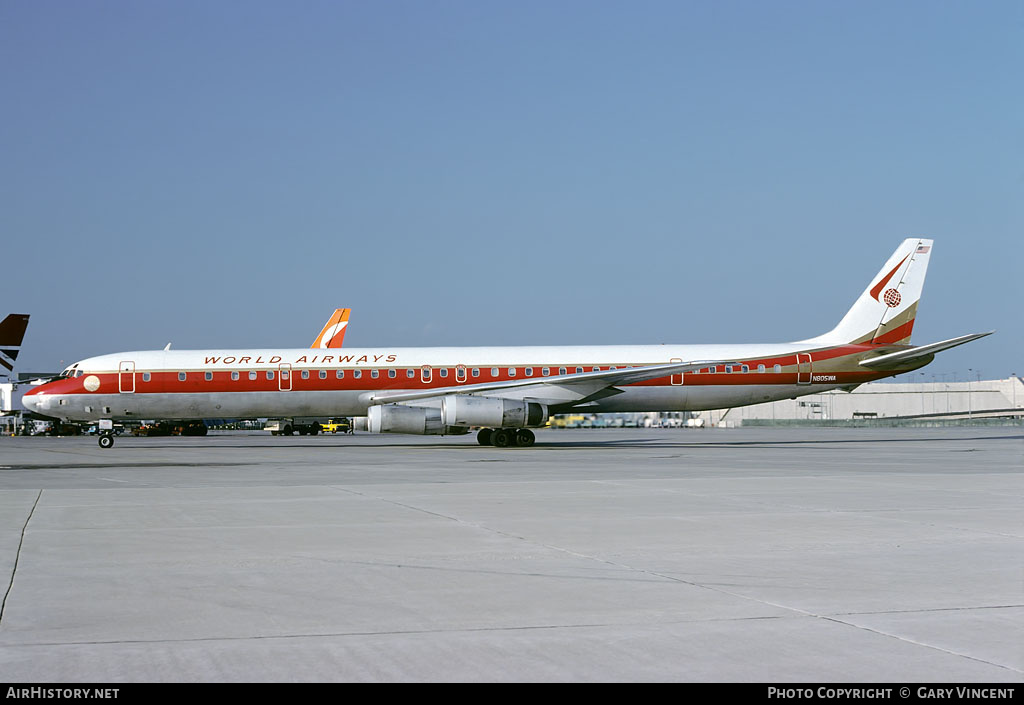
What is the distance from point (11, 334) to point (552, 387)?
33.8m

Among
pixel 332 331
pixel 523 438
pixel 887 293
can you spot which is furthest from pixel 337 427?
pixel 887 293

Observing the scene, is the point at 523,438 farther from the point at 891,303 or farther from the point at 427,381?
the point at 891,303

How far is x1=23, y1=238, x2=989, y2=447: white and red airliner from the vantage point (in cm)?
3303

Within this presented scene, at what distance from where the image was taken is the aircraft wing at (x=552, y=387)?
32.7 m

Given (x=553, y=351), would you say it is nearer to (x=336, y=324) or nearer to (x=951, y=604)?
(x=336, y=324)

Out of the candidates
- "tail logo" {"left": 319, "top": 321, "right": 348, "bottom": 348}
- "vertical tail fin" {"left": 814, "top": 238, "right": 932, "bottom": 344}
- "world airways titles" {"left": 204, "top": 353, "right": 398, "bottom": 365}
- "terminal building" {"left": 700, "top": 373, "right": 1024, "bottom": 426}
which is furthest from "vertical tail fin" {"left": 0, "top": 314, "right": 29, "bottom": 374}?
"terminal building" {"left": 700, "top": 373, "right": 1024, "bottom": 426}

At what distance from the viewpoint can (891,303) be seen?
1442 inches

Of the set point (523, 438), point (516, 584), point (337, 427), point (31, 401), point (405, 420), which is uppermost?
point (31, 401)

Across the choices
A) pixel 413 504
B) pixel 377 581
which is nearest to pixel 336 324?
pixel 413 504

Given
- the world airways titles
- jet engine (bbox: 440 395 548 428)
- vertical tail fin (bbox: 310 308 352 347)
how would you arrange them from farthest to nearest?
vertical tail fin (bbox: 310 308 352 347), the world airways titles, jet engine (bbox: 440 395 548 428)

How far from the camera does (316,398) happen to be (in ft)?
109

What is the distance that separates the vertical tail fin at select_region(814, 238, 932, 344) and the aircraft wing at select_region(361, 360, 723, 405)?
19.6ft

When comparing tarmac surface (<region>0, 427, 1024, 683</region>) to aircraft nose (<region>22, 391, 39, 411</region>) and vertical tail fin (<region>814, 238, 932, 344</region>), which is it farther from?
vertical tail fin (<region>814, 238, 932, 344</region>)

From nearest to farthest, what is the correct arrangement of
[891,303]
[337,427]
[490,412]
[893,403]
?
[490,412] < [891,303] < [337,427] < [893,403]
